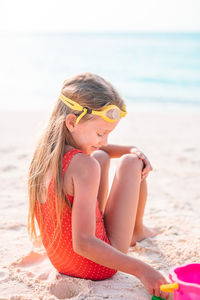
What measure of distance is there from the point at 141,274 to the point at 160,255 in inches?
28.4

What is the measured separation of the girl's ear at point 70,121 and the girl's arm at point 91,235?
0.74ft

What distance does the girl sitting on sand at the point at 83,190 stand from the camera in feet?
5.64

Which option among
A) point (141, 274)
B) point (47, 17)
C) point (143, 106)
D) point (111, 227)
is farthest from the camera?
point (47, 17)

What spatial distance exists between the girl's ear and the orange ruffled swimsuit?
11.7 inches

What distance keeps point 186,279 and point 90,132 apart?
32.3 inches

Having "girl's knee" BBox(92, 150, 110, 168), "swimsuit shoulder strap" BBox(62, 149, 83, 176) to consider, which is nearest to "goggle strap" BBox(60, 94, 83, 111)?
"swimsuit shoulder strap" BBox(62, 149, 83, 176)

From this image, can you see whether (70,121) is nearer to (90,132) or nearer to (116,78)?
(90,132)

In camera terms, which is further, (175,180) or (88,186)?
(175,180)

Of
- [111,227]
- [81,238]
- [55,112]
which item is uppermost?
[55,112]

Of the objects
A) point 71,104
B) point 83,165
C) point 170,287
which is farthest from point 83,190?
point 170,287

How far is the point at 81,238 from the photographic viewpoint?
1.72 metres

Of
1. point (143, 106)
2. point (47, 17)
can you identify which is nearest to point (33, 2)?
point (47, 17)

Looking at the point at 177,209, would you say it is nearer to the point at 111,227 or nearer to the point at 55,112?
the point at 111,227

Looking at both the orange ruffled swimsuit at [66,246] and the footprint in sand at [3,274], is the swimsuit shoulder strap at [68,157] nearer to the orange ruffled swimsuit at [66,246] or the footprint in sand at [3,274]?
the orange ruffled swimsuit at [66,246]
